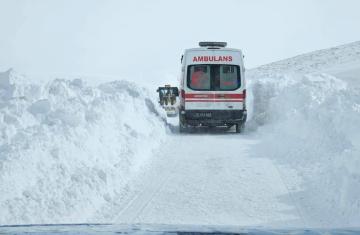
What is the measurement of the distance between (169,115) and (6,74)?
31.6ft

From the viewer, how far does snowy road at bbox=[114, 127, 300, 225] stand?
22.4ft

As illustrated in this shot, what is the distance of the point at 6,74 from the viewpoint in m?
15.4

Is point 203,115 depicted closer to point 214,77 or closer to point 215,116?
point 215,116

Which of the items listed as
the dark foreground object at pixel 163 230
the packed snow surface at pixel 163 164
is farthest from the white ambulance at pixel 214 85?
the dark foreground object at pixel 163 230

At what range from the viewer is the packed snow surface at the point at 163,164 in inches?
271

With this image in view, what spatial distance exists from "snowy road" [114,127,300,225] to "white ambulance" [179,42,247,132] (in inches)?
143

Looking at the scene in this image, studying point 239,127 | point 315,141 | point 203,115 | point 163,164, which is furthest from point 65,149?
point 239,127

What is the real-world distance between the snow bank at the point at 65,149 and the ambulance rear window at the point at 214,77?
1.63m

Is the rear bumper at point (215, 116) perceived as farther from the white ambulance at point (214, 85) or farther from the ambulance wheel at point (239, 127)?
the ambulance wheel at point (239, 127)

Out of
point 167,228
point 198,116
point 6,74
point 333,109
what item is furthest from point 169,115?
point 167,228

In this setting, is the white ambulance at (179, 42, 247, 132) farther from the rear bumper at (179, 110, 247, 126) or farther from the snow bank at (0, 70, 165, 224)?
the snow bank at (0, 70, 165, 224)

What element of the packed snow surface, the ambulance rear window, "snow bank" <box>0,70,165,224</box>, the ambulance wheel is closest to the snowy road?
the packed snow surface

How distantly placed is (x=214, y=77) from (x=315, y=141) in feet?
15.7

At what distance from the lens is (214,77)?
51.1 ft
